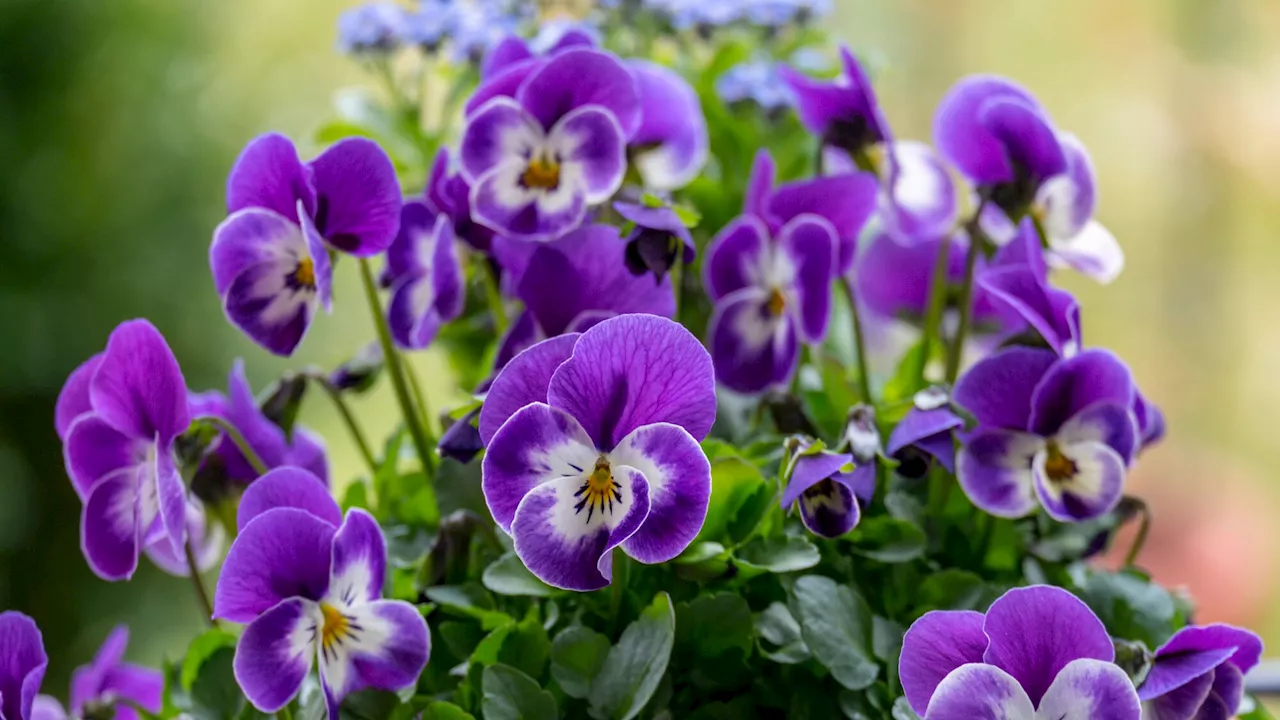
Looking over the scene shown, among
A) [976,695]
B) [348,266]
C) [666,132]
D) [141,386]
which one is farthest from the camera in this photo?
[348,266]

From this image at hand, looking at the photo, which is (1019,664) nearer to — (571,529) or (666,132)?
(571,529)

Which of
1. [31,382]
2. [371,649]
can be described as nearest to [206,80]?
[31,382]

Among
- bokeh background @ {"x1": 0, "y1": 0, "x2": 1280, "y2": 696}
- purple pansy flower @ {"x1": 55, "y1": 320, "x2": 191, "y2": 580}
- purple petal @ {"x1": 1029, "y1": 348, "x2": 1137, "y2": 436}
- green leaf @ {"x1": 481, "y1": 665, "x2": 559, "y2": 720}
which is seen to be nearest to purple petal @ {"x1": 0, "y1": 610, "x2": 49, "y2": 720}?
purple pansy flower @ {"x1": 55, "y1": 320, "x2": 191, "y2": 580}

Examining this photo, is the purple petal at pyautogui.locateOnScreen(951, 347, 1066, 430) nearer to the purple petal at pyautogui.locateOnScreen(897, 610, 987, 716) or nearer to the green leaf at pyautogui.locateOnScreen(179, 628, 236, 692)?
the purple petal at pyautogui.locateOnScreen(897, 610, 987, 716)

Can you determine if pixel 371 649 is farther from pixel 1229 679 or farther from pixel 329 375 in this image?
pixel 1229 679

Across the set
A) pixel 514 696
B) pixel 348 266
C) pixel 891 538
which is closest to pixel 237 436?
pixel 514 696

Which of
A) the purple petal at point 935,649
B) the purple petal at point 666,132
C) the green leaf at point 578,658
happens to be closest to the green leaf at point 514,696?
the green leaf at point 578,658
